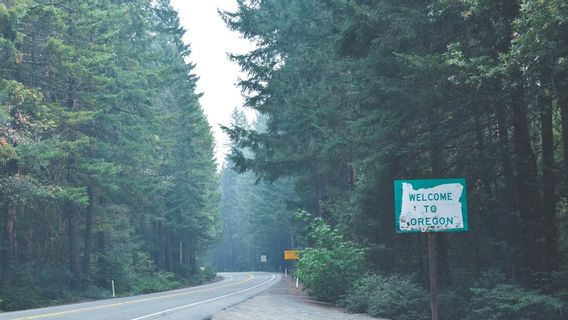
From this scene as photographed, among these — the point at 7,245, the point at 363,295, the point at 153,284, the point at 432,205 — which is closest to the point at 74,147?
the point at 7,245

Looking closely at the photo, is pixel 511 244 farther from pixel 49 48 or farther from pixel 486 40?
pixel 49 48

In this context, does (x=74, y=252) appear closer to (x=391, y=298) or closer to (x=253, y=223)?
(x=391, y=298)

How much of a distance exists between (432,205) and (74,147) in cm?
1900

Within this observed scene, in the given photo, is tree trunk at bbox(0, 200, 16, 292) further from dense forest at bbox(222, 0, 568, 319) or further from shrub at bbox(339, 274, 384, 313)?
shrub at bbox(339, 274, 384, 313)

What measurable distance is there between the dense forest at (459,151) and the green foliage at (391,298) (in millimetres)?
39

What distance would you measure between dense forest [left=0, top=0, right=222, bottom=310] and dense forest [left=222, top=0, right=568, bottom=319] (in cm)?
1248

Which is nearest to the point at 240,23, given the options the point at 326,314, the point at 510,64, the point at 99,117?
the point at 99,117

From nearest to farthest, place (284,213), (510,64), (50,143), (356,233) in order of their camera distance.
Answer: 1. (510,64)
2. (356,233)
3. (50,143)
4. (284,213)

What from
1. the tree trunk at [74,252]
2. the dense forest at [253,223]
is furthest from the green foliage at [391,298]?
the dense forest at [253,223]

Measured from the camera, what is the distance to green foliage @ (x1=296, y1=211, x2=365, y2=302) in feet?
58.5

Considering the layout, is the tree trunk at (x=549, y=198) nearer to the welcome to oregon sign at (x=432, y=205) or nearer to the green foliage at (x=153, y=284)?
the welcome to oregon sign at (x=432, y=205)

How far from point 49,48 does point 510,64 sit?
20.6 metres

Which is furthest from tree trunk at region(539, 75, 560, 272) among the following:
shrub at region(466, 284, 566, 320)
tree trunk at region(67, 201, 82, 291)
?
tree trunk at region(67, 201, 82, 291)

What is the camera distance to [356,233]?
18.3 m
